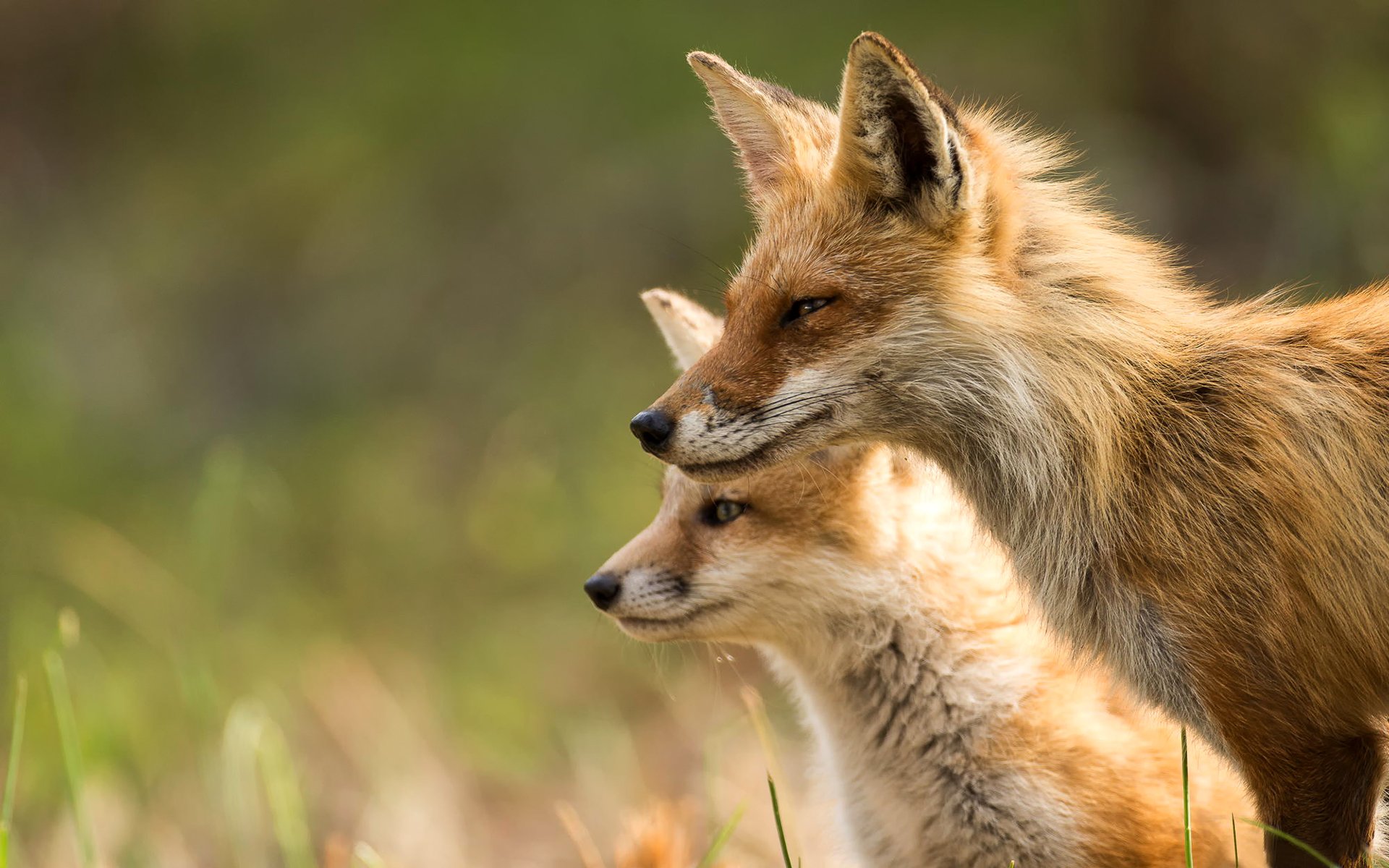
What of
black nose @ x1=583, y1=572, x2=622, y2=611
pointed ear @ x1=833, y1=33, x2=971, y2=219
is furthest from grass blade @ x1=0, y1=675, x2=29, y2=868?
pointed ear @ x1=833, y1=33, x2=971, y2=219

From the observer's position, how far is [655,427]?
328 centimetres

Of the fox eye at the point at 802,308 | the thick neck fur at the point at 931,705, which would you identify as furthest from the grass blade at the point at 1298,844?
the fox eye at the point at 802,308

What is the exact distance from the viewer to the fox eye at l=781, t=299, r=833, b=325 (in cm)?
340

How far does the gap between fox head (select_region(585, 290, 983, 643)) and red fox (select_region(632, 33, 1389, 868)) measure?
70 centimetres

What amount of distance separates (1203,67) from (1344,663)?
7.33 m

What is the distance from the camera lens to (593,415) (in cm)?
1107

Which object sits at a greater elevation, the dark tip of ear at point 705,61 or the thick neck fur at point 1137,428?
the dark tip of ear at point 705,61

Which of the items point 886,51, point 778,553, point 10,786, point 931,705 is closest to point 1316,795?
point 931,705

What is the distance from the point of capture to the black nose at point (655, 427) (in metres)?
3.28

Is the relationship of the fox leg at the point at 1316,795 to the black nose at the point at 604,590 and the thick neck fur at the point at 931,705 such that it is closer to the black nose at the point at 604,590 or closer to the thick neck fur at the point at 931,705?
the thick neck fur at the point at 931,705

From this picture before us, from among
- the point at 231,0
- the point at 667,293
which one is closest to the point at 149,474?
the point at 231,0

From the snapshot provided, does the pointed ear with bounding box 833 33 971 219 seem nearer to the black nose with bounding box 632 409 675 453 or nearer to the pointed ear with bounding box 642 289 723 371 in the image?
the black nose with bounding box 632 409 675 453

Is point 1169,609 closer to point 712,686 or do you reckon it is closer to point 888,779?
point 888,779

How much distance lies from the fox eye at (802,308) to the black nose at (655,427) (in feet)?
1.35
